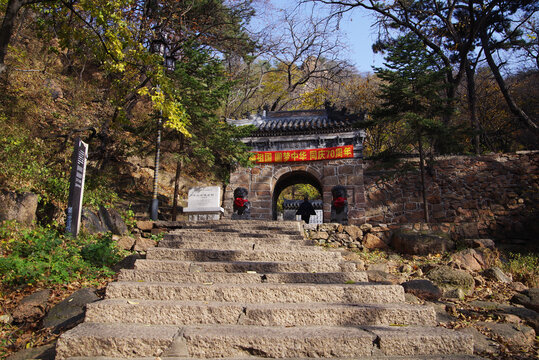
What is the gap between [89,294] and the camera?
4742 mm

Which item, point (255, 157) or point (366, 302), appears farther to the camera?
point (255, 157)

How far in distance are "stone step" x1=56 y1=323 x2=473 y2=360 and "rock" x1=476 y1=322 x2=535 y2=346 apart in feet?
4.23

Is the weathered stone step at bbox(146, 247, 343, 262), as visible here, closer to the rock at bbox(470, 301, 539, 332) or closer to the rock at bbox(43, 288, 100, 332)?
the rock at bbox(43, 288, 100, 332)

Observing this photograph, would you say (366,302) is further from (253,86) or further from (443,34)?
(253,86)

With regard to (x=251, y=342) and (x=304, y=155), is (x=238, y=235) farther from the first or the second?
(x=304, y=155)

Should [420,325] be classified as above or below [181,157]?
below

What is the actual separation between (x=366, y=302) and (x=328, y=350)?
121cm

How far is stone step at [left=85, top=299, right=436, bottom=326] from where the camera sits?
11.7 feet

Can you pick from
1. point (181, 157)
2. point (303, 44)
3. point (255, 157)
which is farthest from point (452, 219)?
point (303, 44)

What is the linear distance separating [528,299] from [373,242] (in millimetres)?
4473

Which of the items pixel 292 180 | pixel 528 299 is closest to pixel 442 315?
pixel 528 299

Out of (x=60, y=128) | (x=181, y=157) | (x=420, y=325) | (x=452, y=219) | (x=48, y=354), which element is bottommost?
(x=48, y=354)

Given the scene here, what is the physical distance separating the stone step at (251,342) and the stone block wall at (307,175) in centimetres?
917

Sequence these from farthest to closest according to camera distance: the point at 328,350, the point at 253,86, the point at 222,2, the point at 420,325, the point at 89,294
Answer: the point at 253,86, the point at 222,2, the point at 89,294, the point at 420,325, the point at 328,350
